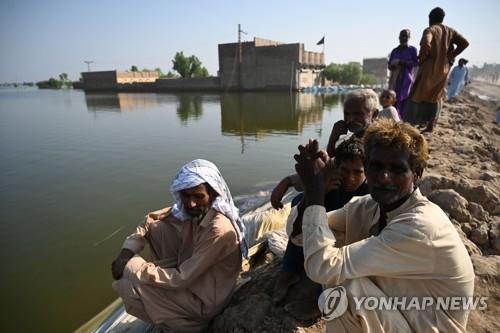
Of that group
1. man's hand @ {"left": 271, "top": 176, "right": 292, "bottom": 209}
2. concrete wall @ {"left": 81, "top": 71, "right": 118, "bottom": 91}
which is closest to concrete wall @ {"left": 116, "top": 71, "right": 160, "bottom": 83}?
concrete wall @ {"left": 81, "top": 71, "right": 118, "bottom": 91}

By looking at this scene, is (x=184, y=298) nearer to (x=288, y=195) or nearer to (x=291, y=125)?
(x=288, y=195)

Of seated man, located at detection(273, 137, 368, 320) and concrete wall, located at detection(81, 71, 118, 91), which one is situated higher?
concrete wall, located at detection(81, 71, 118, 91)

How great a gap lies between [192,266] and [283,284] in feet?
2.07

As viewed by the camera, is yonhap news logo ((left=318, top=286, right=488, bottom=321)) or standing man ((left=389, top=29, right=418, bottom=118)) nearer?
yonhap news logo ((left=318, top=286, right=488, bottom=321))

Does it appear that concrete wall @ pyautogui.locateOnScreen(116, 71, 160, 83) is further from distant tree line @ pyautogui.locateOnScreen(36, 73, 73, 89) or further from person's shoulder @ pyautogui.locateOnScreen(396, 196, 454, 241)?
person's shoulder @ pyautogui.locateOnScreen(396, 196, 454, 241)

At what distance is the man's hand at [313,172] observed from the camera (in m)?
1.37

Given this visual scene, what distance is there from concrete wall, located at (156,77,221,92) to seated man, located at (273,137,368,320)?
41718 millimetres

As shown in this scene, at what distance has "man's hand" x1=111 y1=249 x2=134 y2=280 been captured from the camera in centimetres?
209

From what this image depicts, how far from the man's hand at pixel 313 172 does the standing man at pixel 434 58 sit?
3805mm

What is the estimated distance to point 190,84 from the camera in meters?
44.4

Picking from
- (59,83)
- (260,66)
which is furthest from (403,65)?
(59,83)

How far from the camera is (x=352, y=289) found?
126 cm

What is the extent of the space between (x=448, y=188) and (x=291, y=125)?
446 inches

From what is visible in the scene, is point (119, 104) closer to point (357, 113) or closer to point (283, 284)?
point (357, 113)
